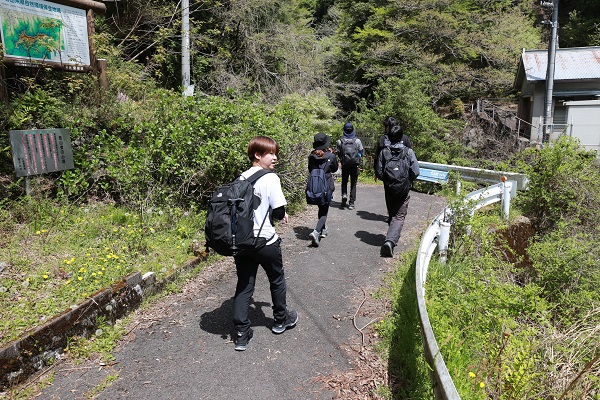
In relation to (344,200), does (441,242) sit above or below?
above

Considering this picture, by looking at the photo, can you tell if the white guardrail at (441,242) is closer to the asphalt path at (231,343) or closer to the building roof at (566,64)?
the asphalt path at (231,343)

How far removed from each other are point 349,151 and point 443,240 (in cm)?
375

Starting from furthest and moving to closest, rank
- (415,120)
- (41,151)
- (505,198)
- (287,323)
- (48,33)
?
(415,120) < (505,198) < (48,33) < (41,151) < (287,323)

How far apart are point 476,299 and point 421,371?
1270 millimetres

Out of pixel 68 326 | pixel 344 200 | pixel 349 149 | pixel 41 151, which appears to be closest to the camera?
pixel 68 326

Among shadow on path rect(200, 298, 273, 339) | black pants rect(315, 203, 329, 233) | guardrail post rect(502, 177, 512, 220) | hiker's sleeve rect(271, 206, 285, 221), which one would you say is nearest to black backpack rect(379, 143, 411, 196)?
black pants rect(315, 203, 329, 233)

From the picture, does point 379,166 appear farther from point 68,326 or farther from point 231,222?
point 68,326

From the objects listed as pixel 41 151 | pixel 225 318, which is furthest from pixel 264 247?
pixel 41 151

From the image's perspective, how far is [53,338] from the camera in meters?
3.72

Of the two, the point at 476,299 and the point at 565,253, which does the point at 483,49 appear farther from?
the point at 476,299

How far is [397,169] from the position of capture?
6.29m

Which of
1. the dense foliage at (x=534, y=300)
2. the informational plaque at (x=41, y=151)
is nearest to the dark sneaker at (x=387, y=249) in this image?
the dense foliage at (x=534, y=300)

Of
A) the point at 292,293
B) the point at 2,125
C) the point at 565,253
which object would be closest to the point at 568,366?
the point at 565,253

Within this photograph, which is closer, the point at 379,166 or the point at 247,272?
the point at 247,272
